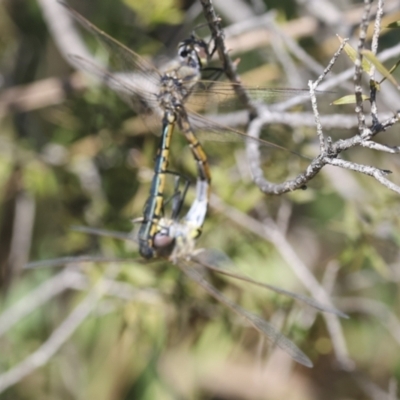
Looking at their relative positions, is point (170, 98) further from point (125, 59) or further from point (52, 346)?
→ point (52, 346)

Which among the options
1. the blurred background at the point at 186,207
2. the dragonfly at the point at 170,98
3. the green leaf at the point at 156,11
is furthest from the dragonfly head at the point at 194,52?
the green leaf at the point at 156,11

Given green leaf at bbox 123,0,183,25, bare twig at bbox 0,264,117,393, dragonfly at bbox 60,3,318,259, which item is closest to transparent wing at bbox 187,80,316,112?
dragonfly at bbox 60,3,318,259

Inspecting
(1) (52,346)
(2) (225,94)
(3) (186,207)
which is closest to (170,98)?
(2) (225,94)

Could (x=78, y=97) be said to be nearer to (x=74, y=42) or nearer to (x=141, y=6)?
(x=74, y=42)

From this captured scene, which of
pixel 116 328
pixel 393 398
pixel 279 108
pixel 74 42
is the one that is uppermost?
pixel 74 42

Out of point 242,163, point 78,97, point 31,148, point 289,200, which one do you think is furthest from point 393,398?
point 31,148

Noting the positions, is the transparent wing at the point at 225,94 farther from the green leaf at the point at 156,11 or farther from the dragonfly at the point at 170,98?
the green leaf at the point at 156,11
